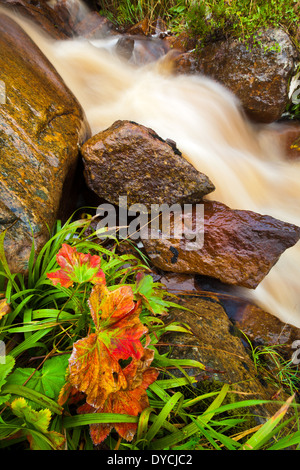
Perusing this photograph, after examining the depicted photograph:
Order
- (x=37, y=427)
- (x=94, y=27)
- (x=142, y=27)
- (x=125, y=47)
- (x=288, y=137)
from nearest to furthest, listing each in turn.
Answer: (x=37, y=427) → (x=288, y=137) → (x=125, y=47) → (x=142, y=27) → (x=94, y=27)

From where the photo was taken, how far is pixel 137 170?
8.32 ft

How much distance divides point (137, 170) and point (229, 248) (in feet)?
3.97

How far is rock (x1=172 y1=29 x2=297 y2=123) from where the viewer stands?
383cm

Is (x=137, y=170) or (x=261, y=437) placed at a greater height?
(x=137, y=170)

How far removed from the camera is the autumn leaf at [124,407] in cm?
97

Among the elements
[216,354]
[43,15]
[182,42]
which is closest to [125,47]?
[182,42]

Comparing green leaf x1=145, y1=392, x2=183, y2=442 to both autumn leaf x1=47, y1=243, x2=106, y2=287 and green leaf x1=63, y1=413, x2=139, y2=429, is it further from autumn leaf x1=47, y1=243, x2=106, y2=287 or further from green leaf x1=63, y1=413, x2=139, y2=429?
autumn leaf x1=47, y1=243, x2=106, y2=287

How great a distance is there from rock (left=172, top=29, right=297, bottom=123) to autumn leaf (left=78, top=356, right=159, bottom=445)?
14.8 feet

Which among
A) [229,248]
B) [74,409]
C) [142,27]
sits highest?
[142,27]

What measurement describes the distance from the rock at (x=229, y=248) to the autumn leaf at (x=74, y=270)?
1.34m

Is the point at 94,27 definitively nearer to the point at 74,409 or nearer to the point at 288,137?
the point at 288,137

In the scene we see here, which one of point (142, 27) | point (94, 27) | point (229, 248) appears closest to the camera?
point (229, 248)

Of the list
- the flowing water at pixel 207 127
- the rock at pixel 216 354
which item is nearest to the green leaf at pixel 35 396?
the rock at pixel 216 354

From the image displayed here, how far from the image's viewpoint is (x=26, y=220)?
1674 mm
